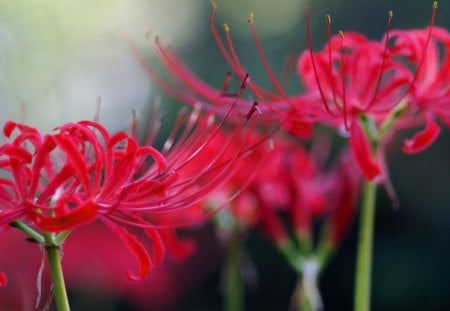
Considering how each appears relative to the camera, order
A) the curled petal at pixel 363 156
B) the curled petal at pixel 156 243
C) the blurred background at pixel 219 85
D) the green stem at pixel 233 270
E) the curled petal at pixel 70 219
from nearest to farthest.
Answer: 1. the curled petal at pixel 70 219
2. the curled petal at pixel 156 243
3. the curled petal at pixel 363 156
4. the green stem at pixel 233 270
5. the blurred background at pixel 219 85

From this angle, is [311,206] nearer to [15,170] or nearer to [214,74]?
[15,170]

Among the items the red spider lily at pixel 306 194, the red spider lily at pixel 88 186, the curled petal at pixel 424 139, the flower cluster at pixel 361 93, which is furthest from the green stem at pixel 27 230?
the red spider lily at pixel 306 194

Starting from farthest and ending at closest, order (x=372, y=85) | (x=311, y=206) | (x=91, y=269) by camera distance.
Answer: (x=91, y=269) < (x=311, y=206) < (x=372, y=85)

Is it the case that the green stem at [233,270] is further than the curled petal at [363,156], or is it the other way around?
the green stem at [233,270]

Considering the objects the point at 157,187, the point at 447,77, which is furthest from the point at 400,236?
the point at 157,187

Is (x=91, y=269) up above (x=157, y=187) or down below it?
below

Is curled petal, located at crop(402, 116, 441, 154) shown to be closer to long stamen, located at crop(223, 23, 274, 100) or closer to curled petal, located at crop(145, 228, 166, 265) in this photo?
long stamen, located at crop(223, 23, 274, 100)

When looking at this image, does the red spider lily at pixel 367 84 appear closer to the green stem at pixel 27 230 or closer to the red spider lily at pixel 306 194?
Result: the red spider lily at pixel 306 194

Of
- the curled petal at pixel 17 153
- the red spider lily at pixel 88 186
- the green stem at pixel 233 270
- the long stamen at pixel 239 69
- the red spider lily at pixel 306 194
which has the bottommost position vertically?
the green stem at pixel 233 270
